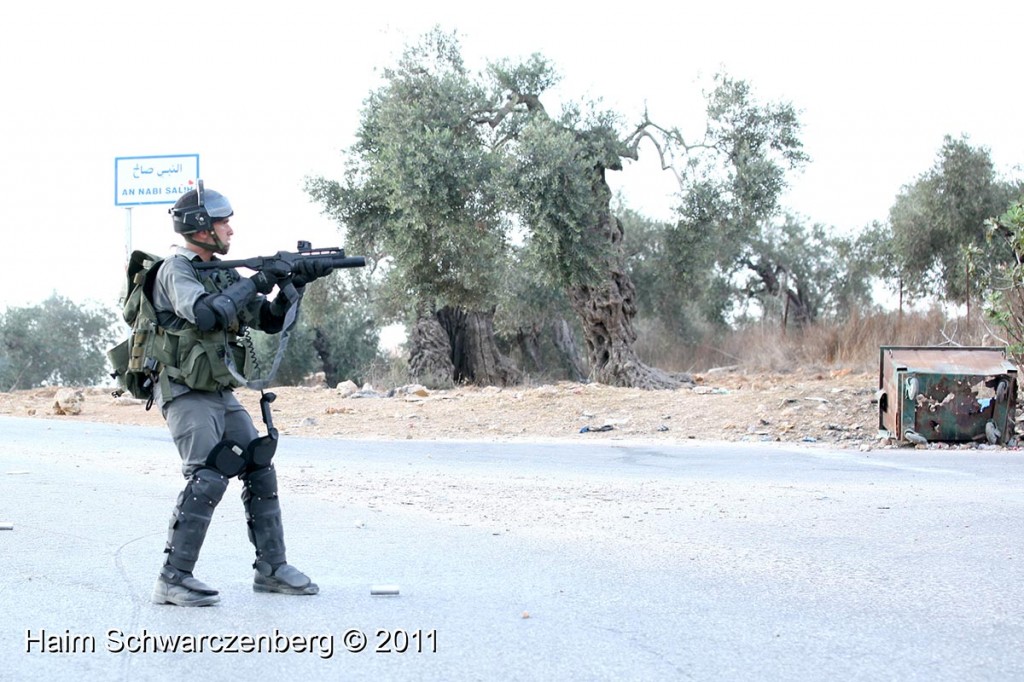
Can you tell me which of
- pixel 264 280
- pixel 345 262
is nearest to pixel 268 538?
pixel 264 280

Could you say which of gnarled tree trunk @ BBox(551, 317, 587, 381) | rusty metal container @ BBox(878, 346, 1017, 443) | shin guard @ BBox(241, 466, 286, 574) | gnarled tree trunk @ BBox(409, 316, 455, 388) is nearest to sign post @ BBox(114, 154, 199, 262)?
rusty metal container @ BBox(878, 346, 1017, 443)

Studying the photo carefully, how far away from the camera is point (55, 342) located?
31.5 metres

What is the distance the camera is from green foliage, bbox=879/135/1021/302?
2562 centimetres

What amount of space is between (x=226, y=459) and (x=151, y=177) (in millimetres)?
11476

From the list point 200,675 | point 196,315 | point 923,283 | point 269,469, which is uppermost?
point 923,283

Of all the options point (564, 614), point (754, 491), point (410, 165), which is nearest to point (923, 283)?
point (410, 165)

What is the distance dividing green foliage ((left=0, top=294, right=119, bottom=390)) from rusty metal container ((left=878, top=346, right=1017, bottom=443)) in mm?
23109

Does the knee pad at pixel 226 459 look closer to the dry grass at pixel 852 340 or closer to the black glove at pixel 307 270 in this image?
the black glove at pixel 307 270

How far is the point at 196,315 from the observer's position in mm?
4477

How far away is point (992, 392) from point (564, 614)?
356 inches

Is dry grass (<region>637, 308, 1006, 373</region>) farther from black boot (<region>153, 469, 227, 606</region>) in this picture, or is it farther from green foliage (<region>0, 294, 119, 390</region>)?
green foliage (<region>0, 294, 119, 390</region>)

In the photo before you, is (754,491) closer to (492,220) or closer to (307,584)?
(307,584)

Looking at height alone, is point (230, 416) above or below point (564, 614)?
above

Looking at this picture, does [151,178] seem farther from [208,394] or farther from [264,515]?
[264,515]
